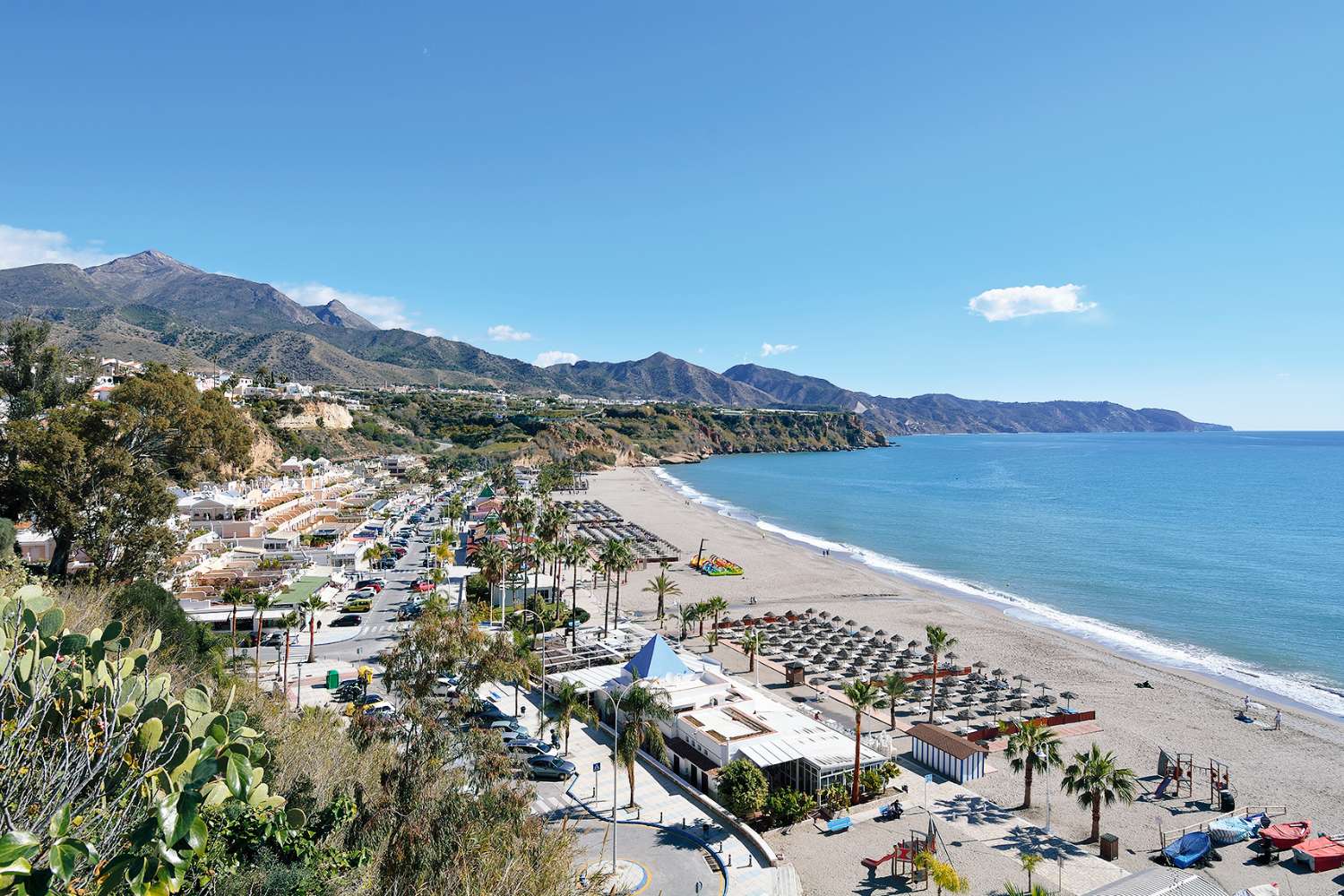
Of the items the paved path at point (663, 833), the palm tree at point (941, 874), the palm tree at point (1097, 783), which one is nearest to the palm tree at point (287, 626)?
the paved path at point (663, 833)

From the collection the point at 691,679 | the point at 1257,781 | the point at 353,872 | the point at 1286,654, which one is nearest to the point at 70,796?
the point at 353,872

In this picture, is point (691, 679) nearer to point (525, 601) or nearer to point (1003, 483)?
point (525, 601)

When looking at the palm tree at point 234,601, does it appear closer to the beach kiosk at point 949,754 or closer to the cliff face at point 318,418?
the beach kiosk at point 949,754

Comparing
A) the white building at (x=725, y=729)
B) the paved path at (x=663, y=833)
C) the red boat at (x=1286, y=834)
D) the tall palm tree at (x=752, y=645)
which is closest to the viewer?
the paved path at (x=663, y=833)

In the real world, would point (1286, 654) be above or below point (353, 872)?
below

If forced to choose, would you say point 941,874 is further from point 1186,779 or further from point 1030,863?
point 1186,779

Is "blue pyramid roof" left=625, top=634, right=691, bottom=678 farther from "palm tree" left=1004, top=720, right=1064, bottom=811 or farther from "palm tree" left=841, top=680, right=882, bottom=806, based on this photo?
"palm tree" left=1004, top=720, right=1064, bottom=811
